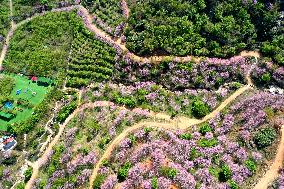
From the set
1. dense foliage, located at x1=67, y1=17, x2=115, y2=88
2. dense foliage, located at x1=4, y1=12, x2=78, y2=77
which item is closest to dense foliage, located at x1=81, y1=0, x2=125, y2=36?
dense foliage, located at x1=67, y1=17, x2=115, y2=88

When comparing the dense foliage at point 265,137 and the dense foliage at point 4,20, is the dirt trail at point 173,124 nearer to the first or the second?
the dense foliage at point 265,137

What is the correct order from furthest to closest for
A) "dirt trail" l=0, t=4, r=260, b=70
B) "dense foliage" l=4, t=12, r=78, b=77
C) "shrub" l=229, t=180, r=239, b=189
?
"dense foliage" l=4, t=12, r=78, b=77 → "dirt trail" l=0, t=4, r=260, b=70 → "shrub" l=229, t=180, r=239, b=189

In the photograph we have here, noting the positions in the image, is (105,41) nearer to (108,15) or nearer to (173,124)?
(108,15)

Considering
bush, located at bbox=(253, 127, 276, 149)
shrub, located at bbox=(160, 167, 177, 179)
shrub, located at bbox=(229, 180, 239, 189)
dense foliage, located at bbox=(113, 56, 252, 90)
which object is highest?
dense foliage, located at bbox=(113, 56, 252, 90)

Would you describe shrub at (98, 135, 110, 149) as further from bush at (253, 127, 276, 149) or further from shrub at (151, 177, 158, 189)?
bush at (253, 127, 276, 149)

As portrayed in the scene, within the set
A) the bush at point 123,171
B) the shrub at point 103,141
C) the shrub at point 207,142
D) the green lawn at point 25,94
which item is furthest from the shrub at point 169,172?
the green lawn at point 25,94

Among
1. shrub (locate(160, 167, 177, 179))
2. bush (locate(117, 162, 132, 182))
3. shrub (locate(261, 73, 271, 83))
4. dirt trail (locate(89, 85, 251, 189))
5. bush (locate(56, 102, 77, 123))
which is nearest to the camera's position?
shrub (locate(160, 167, 177, 179))
